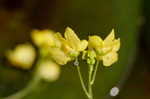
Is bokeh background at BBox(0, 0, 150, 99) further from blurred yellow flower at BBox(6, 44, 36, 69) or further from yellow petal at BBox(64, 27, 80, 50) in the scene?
yellow petal at BBox(64, 27, 80, 50)

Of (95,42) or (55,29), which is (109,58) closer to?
(95,42)

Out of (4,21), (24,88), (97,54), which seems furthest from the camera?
(4,21)

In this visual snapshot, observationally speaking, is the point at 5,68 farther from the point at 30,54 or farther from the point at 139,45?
the point at 139,45

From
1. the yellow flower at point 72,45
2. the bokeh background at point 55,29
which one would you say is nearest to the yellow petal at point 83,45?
the yellow flower at point 72,45

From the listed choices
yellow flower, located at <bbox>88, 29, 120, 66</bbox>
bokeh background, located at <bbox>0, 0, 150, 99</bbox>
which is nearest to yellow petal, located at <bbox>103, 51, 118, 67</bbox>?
yellow flower, located at <bbox>88, 29, 120, 66</bbox>

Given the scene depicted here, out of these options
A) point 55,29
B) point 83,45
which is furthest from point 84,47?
point 55,29

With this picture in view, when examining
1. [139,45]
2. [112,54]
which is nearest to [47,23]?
[139,45]
